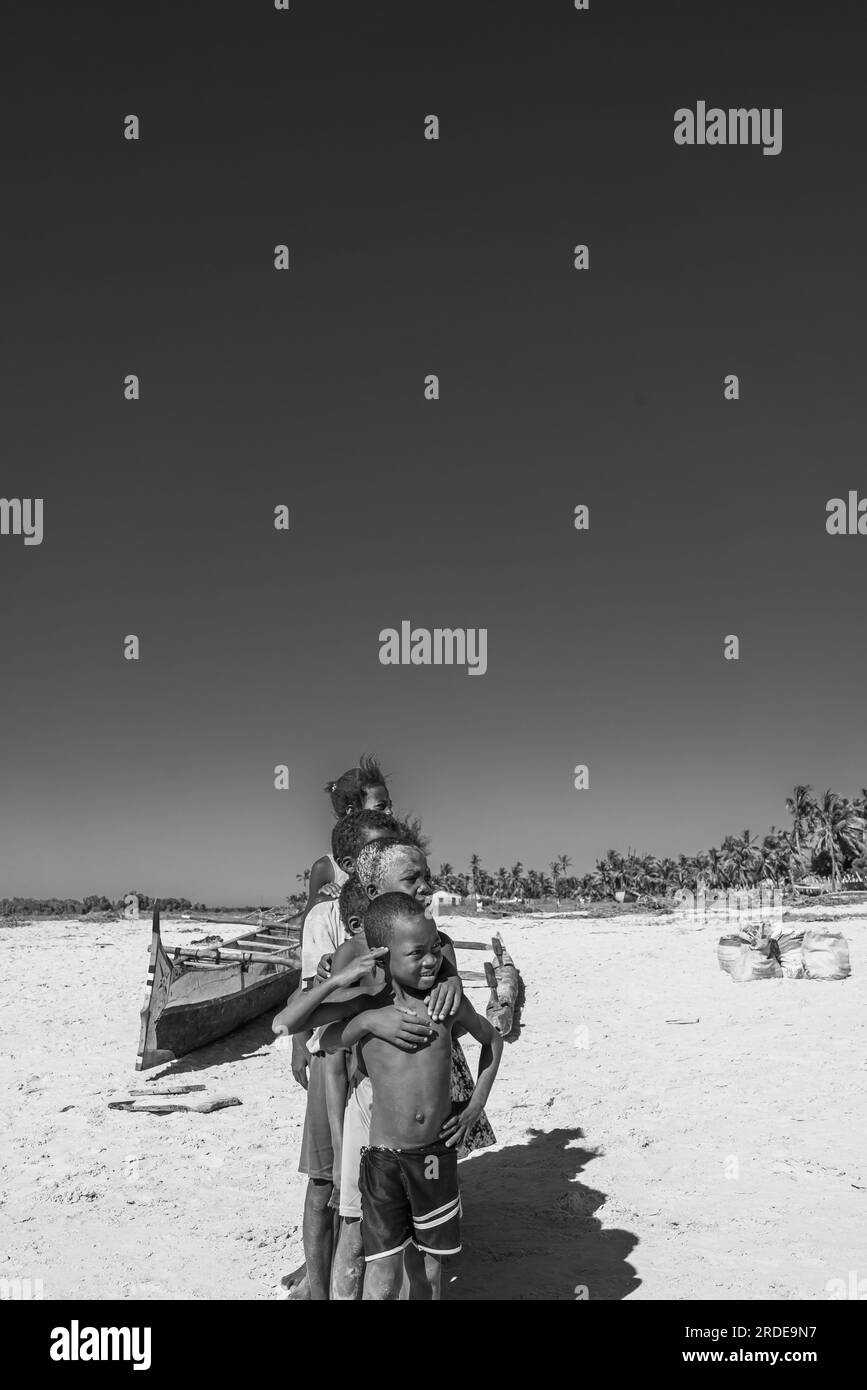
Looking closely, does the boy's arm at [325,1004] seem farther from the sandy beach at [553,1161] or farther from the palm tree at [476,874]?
the palm tree at [476,874]

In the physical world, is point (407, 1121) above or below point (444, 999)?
below

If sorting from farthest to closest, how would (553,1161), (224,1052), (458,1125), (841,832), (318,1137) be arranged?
(841,832), (224,1052), (553,1161), (318,1137), (458,1125)

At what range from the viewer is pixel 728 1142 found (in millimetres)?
6289

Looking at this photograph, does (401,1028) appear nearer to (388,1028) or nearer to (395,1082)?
(388,1028)

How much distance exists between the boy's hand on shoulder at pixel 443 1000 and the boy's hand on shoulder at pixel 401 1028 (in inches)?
2.1

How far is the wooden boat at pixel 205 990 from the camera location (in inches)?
362

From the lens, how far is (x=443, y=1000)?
9.99 feet

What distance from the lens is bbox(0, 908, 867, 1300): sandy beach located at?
4410mm

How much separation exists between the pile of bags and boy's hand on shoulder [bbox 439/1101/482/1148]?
34.5 feet

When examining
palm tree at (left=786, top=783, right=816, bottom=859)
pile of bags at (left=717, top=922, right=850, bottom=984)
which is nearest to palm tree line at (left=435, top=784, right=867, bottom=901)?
palm tree at (left=786, top=783, right=816, bottom=859)

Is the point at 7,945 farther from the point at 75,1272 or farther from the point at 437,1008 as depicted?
the point at 437,1008

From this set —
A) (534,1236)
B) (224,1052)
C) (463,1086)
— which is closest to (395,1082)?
(463,1086)

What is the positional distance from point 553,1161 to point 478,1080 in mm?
3733
